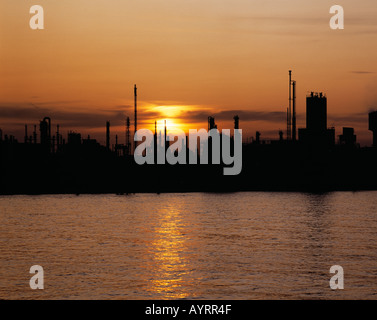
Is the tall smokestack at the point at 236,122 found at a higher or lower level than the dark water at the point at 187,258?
higher

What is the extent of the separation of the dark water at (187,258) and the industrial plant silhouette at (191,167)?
53236 millimetres

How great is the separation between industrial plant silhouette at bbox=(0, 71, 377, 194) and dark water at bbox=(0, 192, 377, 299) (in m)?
Result: 53.2

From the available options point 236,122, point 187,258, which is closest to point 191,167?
point 236,122

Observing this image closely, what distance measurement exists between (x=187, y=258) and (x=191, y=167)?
4039 inches

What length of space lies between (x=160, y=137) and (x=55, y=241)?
273 ft

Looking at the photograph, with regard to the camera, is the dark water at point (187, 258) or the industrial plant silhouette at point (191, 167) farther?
the industrial plant silhouette at point (191, 167)

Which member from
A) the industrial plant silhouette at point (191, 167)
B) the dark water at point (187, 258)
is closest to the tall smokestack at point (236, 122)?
the industrial plant silhouette at point (191, 167)

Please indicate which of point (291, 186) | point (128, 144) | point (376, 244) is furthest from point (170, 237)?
point (291, 186)

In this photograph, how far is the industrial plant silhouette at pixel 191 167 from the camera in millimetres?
113250

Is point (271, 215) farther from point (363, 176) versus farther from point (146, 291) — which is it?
point (363, 176)

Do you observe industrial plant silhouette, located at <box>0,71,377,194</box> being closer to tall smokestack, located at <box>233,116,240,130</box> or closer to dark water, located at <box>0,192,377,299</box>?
tall smokestack, located at <box>233,116,240,130</box>

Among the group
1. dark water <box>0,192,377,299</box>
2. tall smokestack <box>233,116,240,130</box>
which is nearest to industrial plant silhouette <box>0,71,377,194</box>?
tall smokestack <box>233,116,240,130</box>

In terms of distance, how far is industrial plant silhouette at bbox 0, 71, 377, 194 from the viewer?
11325cm

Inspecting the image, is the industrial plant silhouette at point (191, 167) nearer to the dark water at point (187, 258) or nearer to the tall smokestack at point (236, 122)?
the tall smokestack at point (236, 122)
